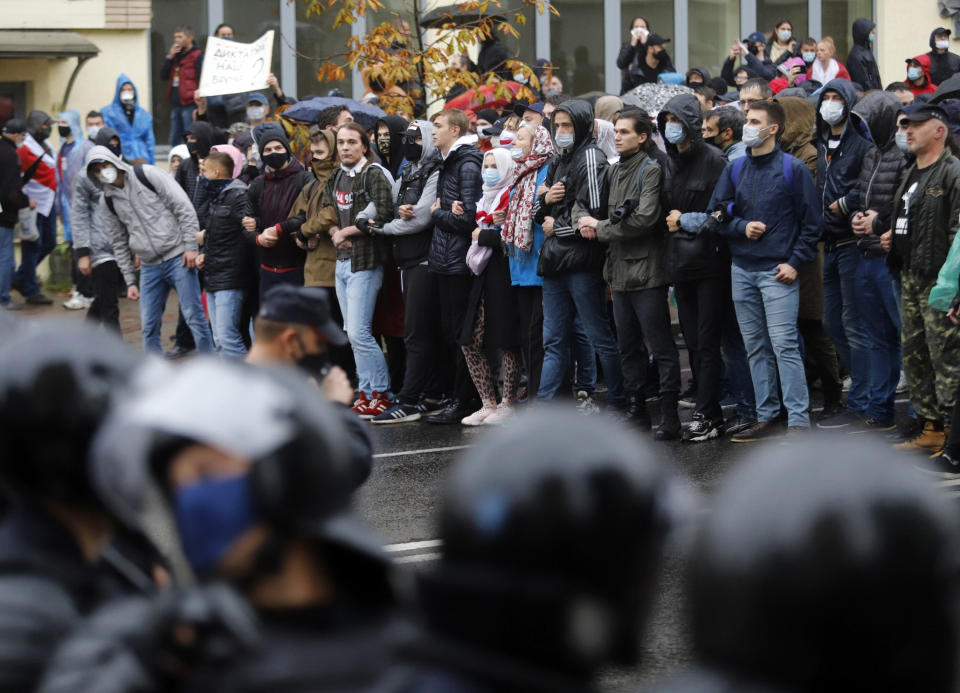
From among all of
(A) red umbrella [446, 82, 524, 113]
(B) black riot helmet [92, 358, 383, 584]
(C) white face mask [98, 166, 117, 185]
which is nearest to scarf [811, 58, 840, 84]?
(A) red umbrella [446, 82, 524, 113]

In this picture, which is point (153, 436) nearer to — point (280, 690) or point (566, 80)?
point (280, 690)

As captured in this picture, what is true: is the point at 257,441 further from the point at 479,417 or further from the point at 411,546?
the point at 479,417

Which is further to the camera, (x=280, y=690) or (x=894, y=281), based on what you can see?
(x=894, y=281)

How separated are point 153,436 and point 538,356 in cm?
791

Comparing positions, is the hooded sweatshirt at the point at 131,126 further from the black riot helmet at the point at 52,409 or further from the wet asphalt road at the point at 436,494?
the black riot helmet at the point at 52,409

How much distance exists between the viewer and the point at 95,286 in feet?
41.6

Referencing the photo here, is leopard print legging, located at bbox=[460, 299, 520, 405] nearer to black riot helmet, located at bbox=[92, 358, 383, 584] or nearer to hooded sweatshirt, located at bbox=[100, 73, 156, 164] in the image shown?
black riot helmet, located at bbox=[92, 358, 383, 584]

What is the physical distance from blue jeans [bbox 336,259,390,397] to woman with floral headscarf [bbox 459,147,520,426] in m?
0.82

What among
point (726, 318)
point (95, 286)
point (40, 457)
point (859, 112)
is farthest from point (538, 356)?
point (40, 457)

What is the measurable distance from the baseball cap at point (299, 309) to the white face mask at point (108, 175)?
7433 mm

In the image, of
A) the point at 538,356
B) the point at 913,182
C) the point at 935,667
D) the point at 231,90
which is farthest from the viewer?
the point at 231,90

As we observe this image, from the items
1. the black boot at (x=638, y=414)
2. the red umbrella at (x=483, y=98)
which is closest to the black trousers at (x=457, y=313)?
the black boot at (x=638, y=414)

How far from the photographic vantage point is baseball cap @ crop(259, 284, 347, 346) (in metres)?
4.27

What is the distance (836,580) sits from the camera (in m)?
1.36
